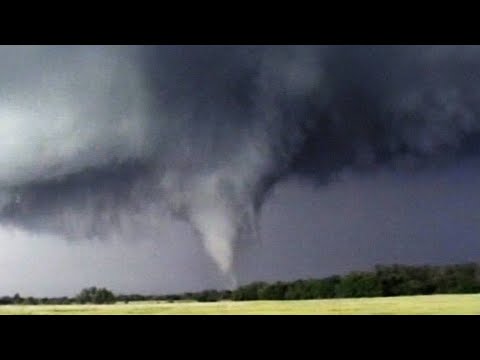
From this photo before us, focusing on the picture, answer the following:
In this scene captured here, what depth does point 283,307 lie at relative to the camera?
328 cm

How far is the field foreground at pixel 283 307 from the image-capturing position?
3154 millimetres

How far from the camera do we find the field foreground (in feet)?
10.3
